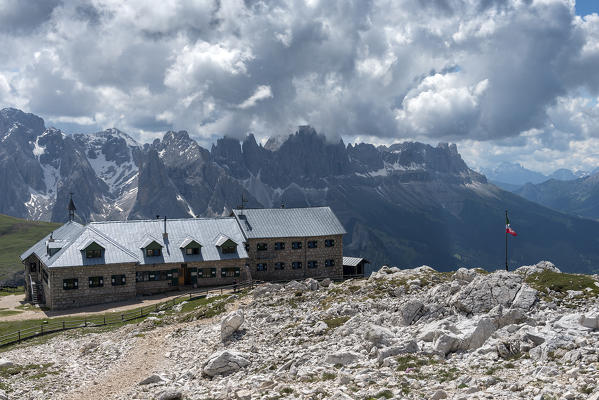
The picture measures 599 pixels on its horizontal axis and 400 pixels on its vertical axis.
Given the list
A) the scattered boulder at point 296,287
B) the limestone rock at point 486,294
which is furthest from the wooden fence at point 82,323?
the limestone rock at point 486,294

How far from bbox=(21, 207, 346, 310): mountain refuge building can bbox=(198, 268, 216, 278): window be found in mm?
155

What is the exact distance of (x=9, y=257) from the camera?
501ft

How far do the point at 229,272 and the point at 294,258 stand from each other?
39.9ft

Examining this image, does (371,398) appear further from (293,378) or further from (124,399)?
(124,399)

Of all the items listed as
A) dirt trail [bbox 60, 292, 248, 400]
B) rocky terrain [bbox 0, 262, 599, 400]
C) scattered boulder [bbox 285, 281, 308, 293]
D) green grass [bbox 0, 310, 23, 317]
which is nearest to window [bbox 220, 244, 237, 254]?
scattered boulder [bbox 285, 281, 308, 293]

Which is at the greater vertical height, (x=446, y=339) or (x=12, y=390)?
(x=446, y=339)

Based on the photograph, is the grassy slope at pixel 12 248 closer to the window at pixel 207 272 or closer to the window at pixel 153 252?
the window at pixel 153 252

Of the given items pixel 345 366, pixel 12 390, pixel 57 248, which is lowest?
pixel 12 390

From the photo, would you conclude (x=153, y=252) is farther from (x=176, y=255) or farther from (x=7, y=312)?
(x=7, y=312)

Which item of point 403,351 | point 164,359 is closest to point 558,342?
point 403,351

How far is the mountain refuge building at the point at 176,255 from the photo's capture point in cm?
6888

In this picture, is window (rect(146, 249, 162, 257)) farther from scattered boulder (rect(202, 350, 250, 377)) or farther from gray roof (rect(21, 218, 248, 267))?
scattered boulder (rect(202, 350, 250, 377))

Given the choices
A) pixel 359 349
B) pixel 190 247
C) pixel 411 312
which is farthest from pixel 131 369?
pixel 190 247

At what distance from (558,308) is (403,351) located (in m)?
11.8
